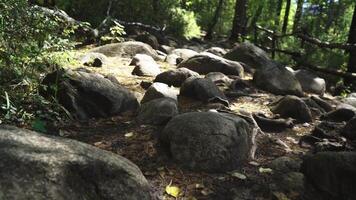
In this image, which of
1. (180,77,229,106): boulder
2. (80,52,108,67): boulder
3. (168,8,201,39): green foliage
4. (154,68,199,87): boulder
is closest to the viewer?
(180,77,229,106): boulder

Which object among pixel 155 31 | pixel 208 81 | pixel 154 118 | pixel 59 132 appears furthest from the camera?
pixel 155 31

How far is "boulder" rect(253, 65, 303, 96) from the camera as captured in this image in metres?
8.70

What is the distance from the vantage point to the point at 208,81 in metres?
7.12

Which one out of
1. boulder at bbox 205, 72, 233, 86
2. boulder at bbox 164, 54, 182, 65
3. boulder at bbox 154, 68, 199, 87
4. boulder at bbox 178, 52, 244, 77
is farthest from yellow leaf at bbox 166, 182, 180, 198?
boulder at bbox 164, 54, 182, 65

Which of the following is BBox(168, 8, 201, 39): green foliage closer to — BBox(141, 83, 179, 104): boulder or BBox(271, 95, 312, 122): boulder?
BBox(271, 95, 312, 122): boulder

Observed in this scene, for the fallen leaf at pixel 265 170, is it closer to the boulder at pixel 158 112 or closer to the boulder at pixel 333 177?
the boulder at pixel 333 177

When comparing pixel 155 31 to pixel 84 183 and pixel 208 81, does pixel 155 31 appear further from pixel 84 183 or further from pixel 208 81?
pixel 84 183

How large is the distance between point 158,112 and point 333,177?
2.38m

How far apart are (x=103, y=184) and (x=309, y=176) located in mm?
2579

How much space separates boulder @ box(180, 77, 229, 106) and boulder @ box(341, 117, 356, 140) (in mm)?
1861

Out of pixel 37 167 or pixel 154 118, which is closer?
pixel 37 167

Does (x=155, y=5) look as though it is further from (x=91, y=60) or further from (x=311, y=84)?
(x=311, y=84)

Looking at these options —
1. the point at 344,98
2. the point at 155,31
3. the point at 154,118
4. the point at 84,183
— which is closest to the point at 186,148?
the point at 154,118

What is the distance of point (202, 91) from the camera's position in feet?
22.7
